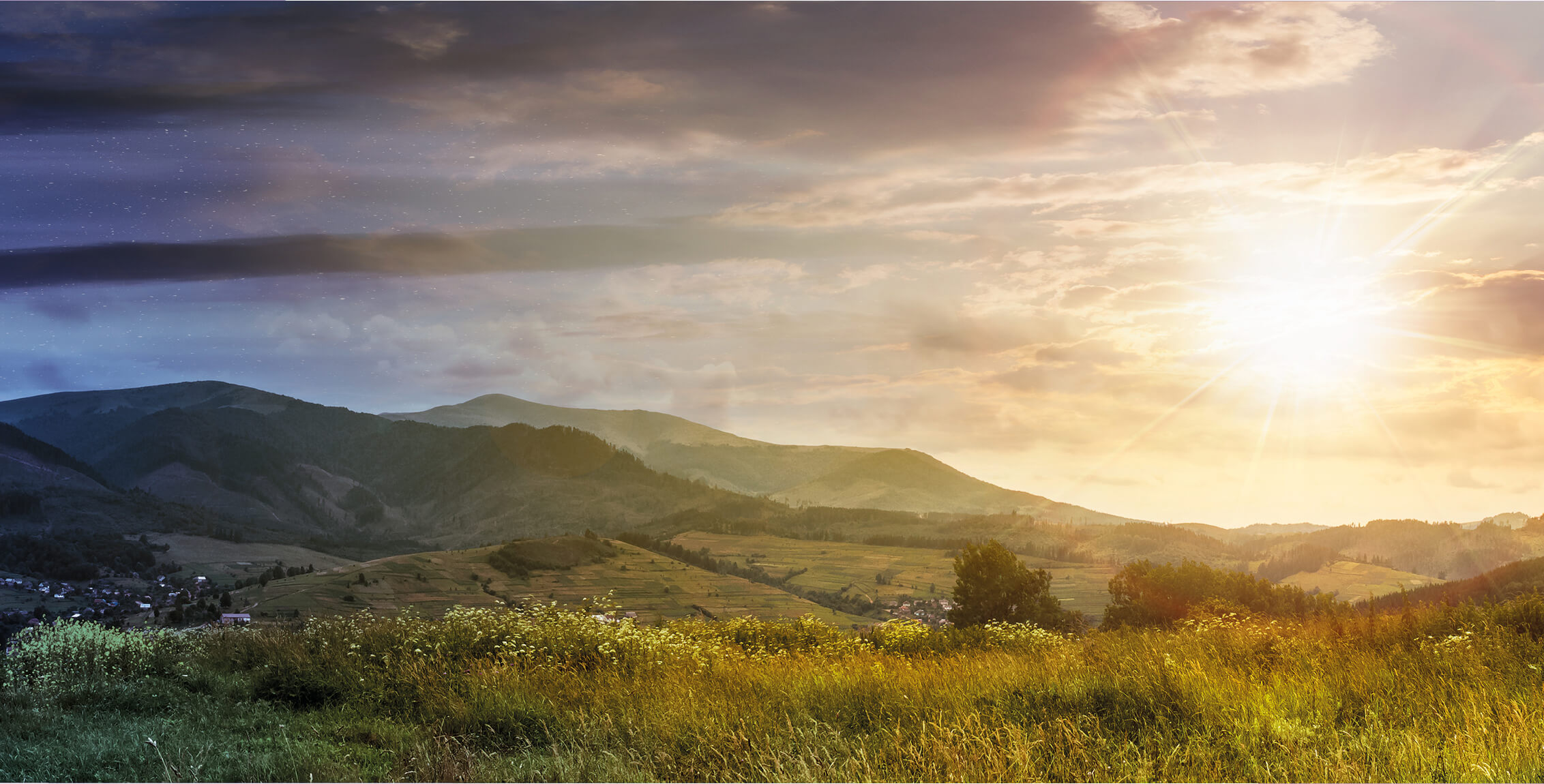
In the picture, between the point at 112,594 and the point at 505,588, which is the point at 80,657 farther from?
the point at 112,594

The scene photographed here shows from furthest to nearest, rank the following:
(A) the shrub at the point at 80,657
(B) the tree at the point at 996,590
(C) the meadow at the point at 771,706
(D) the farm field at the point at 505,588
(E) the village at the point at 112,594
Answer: (E) the village at the point at 112,594 → (D) the farm field at the point at 505,588 → (B) the tree at the point at 996,590 → (A) the shrub at the point at 80,657 → (C) the meadow at the point at 771,706

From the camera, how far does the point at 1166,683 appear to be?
788 centimetres

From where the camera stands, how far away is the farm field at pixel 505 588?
109 m

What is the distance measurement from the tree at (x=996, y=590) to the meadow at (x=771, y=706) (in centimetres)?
4511

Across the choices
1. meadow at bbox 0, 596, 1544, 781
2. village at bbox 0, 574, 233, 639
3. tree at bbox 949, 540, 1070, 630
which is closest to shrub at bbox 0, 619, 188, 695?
meadow at bbox 0, 596, 1544, 781

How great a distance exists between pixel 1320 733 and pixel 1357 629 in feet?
21.1

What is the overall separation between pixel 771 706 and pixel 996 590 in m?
52.8

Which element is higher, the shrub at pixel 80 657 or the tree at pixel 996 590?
the shrub at pixel 80 657

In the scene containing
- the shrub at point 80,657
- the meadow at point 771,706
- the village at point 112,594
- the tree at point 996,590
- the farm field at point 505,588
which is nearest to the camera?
the meadow at point 771,706

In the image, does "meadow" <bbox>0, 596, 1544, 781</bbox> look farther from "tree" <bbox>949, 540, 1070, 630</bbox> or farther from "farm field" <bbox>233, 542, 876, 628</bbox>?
"farm field" <bbox>233, 542, 876, 628</bbox>

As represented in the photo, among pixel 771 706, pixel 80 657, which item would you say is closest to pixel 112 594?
pixel 80 657

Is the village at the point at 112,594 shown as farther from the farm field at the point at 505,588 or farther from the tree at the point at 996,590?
the tree at the point at 996,590

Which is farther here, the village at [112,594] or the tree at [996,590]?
the village at [112,594]

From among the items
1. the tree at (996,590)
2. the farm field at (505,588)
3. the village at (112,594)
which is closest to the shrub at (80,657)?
the tree at (996,590)
